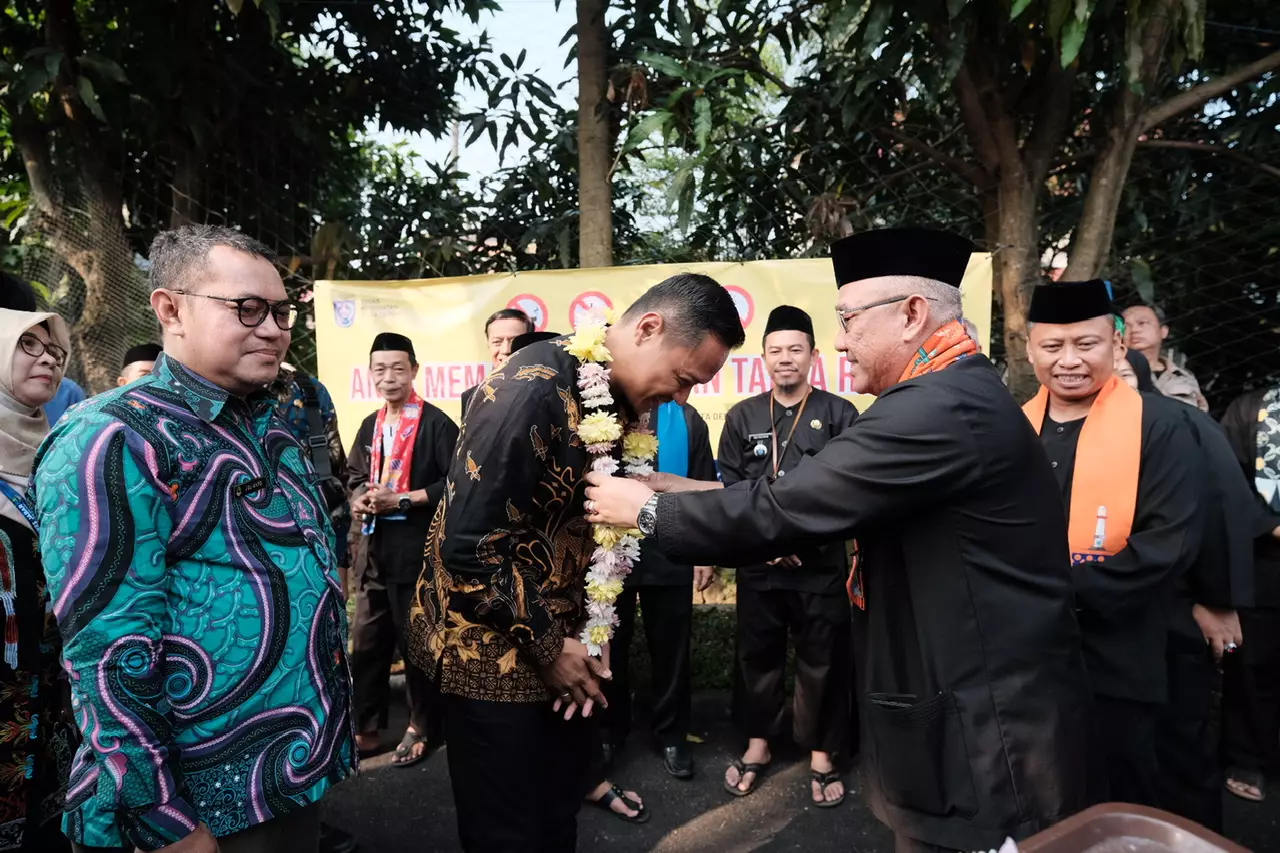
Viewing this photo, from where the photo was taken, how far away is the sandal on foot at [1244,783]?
3.90 meters

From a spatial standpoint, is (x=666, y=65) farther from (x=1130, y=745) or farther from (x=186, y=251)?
(x=1130, y=745)

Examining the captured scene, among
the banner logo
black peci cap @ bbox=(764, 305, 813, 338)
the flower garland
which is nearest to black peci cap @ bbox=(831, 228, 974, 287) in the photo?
the flower garland

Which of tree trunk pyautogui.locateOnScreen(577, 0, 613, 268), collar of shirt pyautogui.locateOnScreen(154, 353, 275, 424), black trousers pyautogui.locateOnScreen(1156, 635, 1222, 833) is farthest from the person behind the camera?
tree trunk pyautogui.locateOnScreen(577, 0, 613, 268)

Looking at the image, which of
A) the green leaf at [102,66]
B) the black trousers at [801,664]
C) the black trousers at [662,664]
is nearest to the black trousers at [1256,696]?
the black trousers at [801,664]

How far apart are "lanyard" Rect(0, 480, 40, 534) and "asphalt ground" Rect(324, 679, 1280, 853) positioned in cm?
206

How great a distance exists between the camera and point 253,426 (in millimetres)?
1937

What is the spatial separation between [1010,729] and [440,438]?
11.1 ft

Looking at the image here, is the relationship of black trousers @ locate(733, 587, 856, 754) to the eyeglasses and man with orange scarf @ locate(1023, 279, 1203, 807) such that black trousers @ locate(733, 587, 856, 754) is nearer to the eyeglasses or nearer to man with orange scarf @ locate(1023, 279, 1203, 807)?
man with orange scarf @ locate(1023, 279, 1203, 807)

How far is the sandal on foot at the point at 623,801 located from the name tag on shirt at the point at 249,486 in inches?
105

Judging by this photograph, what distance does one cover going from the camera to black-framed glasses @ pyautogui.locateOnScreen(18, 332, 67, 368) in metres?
2.42

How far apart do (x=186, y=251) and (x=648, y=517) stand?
1211mm

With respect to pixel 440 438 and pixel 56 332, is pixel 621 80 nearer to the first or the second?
pixel 440 438

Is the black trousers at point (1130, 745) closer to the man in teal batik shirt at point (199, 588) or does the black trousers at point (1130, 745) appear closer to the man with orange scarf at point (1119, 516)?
the man with orange scarf at point (1119, 516)

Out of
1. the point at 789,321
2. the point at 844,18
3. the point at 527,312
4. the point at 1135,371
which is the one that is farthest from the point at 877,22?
the point at 527,312
